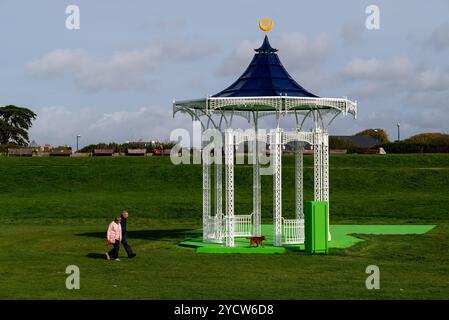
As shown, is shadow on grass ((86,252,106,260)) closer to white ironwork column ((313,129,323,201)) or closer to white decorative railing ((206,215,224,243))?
white decorative railing ((206,215,224,243))

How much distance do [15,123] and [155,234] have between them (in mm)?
108988

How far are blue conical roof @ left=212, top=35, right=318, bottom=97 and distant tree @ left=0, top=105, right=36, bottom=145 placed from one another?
109 m

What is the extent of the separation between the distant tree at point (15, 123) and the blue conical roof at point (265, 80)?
109 meters

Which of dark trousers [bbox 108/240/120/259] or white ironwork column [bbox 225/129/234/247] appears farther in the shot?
white ironwork column [bbox 225/129/234/247]

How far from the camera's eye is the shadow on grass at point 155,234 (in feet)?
117

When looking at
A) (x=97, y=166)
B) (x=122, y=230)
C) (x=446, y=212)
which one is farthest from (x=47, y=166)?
(x=122, y=230)

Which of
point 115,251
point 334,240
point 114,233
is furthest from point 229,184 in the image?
point 334,240

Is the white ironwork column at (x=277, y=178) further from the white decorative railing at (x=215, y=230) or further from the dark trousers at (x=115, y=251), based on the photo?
the dark trousers at (x=115, y=251)

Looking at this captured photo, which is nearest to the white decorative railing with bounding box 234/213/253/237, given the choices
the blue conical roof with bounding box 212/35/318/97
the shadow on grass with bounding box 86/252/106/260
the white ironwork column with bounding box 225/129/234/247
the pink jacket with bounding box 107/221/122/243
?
the white ironwork column with bounding box 225/129/234/247

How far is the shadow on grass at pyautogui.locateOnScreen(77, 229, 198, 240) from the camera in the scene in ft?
117

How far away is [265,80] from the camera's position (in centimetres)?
3159

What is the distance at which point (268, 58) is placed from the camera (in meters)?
32.3

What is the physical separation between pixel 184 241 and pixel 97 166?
38742mm
